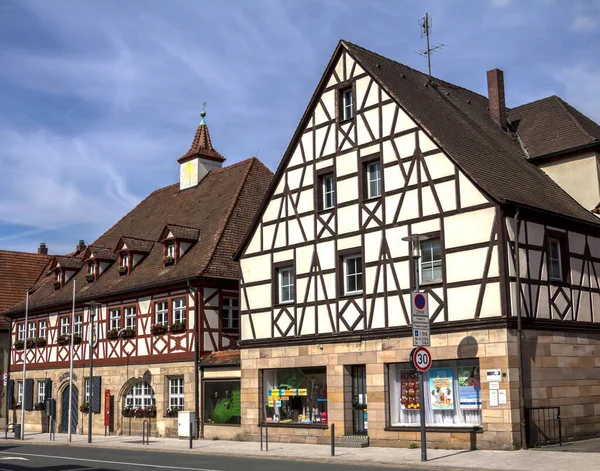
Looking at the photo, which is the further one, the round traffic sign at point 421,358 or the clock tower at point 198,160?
the clock tower at point 198,160

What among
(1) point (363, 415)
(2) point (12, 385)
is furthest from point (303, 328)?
(2) point (12, 385)

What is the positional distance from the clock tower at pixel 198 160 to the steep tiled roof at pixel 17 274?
1330cm

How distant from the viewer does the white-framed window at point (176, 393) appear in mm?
32869

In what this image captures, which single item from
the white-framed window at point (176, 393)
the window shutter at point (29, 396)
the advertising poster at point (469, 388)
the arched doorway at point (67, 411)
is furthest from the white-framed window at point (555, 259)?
the window shutter at point (29, 396)

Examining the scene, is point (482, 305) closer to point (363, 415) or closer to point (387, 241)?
point (387, 241)

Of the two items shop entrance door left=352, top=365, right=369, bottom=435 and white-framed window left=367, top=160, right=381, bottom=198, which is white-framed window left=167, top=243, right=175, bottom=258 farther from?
shop entrance door left=352, top=365, right=369, bottom=435

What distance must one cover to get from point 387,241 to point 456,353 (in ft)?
13.9

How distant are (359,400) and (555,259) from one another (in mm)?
7390

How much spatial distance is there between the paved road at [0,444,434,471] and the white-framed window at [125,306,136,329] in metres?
9.95

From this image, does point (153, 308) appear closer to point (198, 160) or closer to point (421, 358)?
point (198, 160)

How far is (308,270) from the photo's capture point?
27.5 m

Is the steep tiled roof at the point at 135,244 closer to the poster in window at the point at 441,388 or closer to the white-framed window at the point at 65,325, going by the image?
the white-framed window at the point at 65,325

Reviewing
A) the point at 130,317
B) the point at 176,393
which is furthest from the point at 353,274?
the point at 130,317

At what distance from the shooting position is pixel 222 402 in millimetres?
30938
